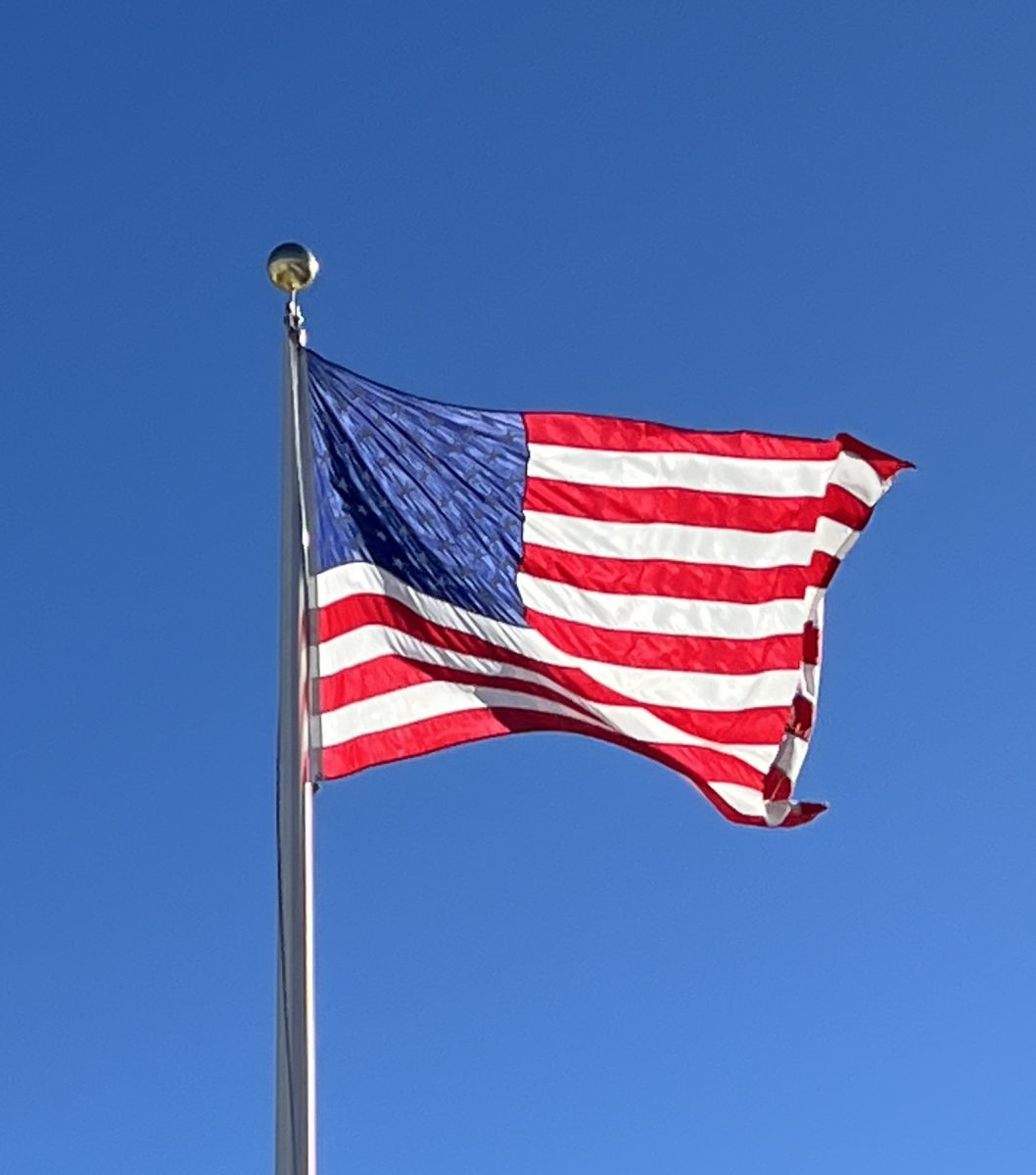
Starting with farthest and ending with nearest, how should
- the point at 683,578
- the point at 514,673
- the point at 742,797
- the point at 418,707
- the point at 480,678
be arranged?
the point at 683,578 < the point at 742,797 < the point at 514,673 < the point at 480,678 < the point at 418,707

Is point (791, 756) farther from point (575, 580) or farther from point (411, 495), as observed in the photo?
point (411, 495)

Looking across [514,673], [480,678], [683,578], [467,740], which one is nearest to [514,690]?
[514,673]

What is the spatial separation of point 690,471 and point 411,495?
2.13 meters

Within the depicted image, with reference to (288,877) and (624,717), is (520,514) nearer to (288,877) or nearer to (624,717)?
(624,717)

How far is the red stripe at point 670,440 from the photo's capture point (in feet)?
58.5

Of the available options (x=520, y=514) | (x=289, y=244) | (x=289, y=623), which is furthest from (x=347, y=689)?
(x=289, y=244)

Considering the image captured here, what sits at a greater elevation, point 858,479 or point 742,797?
point 858,479

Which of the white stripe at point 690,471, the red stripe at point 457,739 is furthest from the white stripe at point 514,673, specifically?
the white stripe at point 690,471

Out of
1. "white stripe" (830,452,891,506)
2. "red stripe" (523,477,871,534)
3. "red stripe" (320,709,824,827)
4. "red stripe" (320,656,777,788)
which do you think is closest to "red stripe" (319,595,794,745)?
"red stripe" (320,656,777,788)

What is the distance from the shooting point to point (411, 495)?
671 inches

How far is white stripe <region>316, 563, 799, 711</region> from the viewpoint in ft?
54.7

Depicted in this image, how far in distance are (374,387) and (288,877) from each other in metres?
4.07

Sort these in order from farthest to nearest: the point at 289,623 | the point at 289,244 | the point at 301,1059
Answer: the point at 289,244
the point at 289,623
the point at 301,1059

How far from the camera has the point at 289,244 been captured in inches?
667
